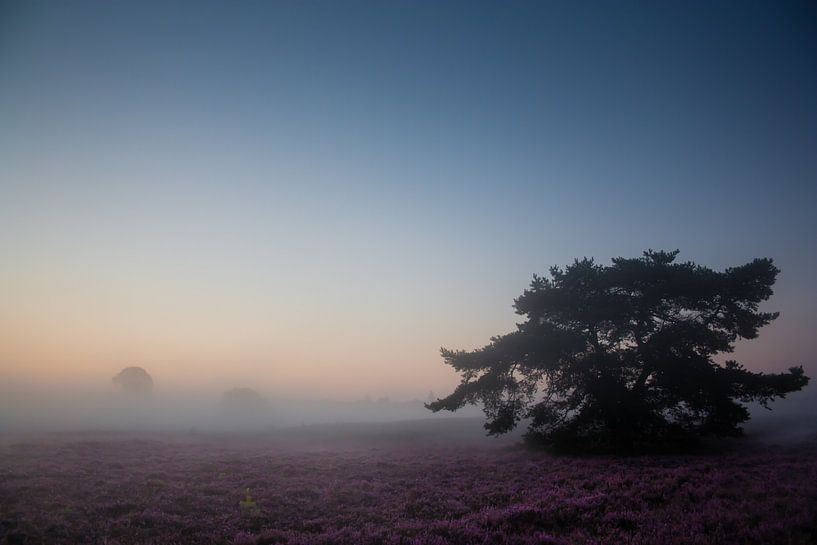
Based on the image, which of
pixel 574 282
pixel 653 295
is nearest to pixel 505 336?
pixel 574 282

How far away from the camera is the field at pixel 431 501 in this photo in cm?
852

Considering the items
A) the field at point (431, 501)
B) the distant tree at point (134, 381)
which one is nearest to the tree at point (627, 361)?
the field at point (431, 501)

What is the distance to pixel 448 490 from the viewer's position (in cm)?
1361

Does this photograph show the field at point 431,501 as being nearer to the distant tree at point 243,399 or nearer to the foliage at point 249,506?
the foliage at point 249,506

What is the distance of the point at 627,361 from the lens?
22547 mm

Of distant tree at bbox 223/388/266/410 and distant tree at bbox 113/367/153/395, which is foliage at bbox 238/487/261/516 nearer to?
→ distant tree at bbox 223/388/266/410

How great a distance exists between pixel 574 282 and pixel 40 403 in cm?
12761

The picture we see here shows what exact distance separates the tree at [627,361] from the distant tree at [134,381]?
381 ft

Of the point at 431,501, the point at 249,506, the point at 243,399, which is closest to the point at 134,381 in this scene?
the point at 243,399

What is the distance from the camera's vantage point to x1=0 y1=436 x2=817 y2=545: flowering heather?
8508 mm

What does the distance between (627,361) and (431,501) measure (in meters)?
16.4

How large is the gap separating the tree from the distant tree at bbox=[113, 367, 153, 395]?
116101 millimetres

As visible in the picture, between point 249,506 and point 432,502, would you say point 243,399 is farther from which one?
point 432,502

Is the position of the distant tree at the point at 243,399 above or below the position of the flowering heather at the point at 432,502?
below
